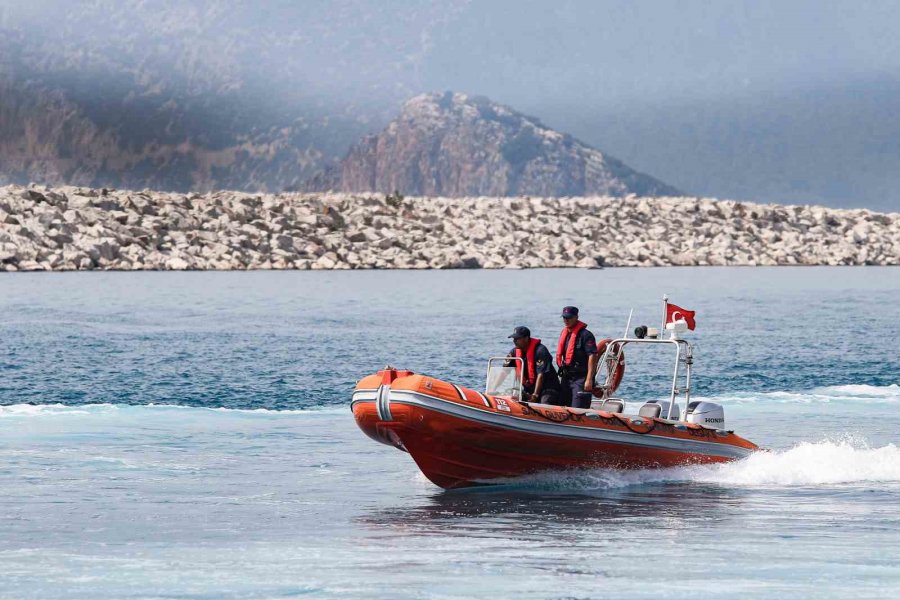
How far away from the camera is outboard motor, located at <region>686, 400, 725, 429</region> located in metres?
15.2

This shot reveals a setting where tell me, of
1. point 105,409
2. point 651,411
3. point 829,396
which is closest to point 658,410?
point 651,411

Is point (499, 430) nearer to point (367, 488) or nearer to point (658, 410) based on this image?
point (367, 488)

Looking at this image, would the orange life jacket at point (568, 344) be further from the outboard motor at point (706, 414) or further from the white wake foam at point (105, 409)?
the white wake foam at point (105, 409)

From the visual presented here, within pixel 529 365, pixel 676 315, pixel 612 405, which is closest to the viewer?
pixel 529 365

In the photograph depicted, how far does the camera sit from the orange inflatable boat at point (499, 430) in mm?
13539

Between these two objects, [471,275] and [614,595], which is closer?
[614,595]

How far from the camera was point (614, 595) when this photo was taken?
30.4ft

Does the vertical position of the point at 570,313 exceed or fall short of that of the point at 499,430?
it exceeds it

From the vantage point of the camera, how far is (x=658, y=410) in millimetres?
15000

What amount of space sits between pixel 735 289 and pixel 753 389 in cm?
3273

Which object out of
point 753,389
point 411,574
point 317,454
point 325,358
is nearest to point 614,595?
point 411,574

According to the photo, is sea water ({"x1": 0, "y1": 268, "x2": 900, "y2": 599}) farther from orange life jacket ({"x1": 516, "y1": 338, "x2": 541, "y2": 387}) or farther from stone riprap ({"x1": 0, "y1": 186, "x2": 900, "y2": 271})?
stone riprap ({"x1": 0, "y1": 186, "x2": 900, "y2": 271})

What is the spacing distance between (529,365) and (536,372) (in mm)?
106

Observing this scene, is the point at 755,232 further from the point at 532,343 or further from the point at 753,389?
the point at 532,343
